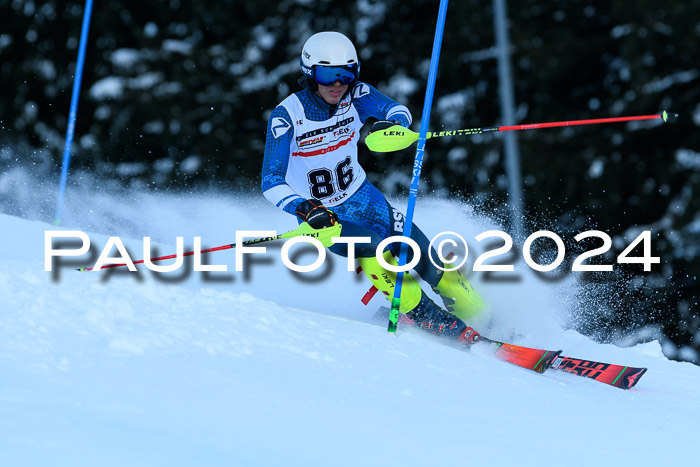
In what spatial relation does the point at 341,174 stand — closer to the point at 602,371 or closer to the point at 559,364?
the point at 559,364

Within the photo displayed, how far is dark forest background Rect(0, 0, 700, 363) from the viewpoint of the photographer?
1274cm

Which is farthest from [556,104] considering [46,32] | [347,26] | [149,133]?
[46,32]

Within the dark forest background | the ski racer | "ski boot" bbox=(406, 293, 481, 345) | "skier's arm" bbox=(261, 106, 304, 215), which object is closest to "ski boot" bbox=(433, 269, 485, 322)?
the ski racer

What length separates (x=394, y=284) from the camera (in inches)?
175

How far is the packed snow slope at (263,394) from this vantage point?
2.58 metres

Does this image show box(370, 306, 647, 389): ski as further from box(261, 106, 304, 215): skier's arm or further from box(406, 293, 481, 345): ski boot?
box(261, 106, 304, 215): skier's arm

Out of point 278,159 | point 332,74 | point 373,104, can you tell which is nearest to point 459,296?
point 373,104

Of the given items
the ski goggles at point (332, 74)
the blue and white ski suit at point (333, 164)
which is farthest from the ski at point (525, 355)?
the ski goggles at point (332, 74)

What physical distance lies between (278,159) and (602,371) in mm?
1753

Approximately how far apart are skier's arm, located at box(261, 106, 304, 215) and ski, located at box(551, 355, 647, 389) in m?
1.49

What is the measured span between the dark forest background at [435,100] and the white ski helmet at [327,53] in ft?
25.4

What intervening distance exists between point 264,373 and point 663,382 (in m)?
2.29

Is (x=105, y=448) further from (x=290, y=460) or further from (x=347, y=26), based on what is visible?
(x=347, y=26)

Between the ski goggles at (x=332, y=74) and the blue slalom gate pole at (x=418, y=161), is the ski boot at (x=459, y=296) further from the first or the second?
the ski goggles at (x=332, y=74)
